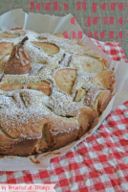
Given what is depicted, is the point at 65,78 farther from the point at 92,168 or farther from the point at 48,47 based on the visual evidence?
the point at 92,168

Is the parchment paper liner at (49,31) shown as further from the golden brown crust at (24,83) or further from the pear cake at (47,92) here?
the golden brown crust at (24,83)

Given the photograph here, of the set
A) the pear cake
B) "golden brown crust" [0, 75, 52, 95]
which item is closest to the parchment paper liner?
the pear cake

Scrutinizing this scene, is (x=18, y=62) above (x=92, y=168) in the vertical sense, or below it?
above

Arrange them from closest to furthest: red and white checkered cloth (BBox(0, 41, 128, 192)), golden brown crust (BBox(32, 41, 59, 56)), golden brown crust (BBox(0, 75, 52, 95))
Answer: red and white checkered cloth (BBox(0, 41, 128, 192)) < golden brown crust (BBox(0, 75, 52, 95)) < golden brown crust (BBox(32, 41, 59, 56))

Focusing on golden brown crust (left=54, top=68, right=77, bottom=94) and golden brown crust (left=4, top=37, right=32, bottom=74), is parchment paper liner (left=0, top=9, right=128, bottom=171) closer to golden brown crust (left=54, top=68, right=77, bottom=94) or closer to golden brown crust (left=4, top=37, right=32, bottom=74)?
golden brown crust (left=54, top=68, right=77, bottom=94)

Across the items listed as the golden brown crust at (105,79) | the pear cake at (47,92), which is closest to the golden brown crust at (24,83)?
the pear cake at (47,92)

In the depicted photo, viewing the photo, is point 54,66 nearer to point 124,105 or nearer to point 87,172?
point 124,105

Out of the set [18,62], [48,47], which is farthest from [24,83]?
[48,47]
